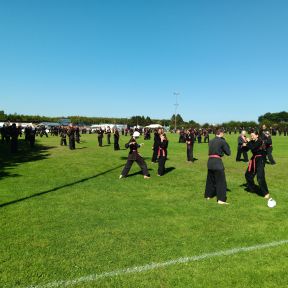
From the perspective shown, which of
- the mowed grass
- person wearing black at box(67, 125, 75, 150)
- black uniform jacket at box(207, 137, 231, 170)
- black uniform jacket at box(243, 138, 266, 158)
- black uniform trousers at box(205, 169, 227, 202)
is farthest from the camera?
person wearing black at box(67, 125, 75, 150)

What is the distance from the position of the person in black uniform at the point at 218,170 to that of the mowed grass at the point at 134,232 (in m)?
0.33

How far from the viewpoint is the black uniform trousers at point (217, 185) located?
976 cm

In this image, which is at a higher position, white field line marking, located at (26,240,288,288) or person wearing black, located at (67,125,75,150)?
person wearing black, located at (67,125,75,150)

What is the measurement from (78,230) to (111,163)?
12.0m

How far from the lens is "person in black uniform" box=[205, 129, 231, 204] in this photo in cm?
977

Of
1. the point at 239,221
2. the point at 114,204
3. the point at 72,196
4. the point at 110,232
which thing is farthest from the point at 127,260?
the point at 72,196

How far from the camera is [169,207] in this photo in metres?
9.32

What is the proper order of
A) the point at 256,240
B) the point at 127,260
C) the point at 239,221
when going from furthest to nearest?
the point at 239,221 → the point at 256,240 → the point at 127,260

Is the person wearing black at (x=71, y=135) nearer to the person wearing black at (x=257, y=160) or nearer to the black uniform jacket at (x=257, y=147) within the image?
the person wearing black at (x=257, y=160)

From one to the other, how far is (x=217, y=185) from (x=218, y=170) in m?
0.41

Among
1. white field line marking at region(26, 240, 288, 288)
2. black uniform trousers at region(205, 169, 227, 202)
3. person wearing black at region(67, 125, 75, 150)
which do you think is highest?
person wearing black at region(67, 125, 75, 150)

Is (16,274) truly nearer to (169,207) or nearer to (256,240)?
(256,240)

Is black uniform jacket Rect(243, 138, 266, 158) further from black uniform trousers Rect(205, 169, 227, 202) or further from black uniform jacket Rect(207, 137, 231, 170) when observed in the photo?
black uniform trousers Rect(205, 169, 227, 202)

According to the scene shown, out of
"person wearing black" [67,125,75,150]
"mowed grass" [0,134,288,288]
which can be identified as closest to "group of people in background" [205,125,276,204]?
"mowed grass" [0,134,288,288]
